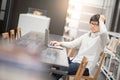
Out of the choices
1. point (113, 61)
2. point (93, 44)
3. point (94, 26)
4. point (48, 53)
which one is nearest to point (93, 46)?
point (93, 44)

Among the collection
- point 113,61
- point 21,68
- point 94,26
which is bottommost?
point 113,61

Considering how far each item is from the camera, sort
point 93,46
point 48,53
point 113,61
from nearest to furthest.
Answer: point 48,53 < point 93,46 < point 113,61

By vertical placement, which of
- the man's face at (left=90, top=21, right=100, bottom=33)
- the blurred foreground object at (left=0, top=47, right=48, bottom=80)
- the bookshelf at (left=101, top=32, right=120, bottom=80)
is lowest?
the bookshelf at (left=101, top=32, right=120, bottom=80)

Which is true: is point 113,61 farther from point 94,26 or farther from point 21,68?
point 21,68

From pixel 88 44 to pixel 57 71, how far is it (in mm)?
1343

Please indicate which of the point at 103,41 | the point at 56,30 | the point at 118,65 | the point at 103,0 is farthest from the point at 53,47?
the point at 103,0

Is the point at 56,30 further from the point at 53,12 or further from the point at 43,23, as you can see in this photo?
the point at 43,23

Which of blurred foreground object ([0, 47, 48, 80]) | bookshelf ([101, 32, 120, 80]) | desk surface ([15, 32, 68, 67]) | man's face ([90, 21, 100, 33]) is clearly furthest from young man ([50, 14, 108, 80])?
bookshelf ([101, 32, 120, 80])

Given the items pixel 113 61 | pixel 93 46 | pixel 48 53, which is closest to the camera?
pixel 48 53

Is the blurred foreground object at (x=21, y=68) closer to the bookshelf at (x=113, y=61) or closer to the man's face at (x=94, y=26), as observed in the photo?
the man's face at (x=94, y=26)

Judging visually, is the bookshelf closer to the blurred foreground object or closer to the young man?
the young man

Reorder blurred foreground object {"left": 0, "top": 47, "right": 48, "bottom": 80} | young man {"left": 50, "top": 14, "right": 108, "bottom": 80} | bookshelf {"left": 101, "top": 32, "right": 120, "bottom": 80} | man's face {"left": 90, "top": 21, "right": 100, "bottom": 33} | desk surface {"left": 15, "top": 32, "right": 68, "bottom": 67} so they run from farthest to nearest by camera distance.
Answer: bookshelf {"left": 101, "top": 32, "right": 120, "bottom": 80} < man's face {"left": 90, "top": 21, "right": 100, "bottom": 33} < young man {"left": 50, "top": 14, "right": 108, "bottom": 80} < desk surface {"left": 15, "top": 32, "right": 68, "bottom": 67} < blurred foreground object {"left": 0, "top": 47, "right": 48, "bottom": 80}

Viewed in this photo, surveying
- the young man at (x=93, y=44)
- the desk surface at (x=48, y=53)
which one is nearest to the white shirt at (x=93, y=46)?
the young man at (x=93, y=44)

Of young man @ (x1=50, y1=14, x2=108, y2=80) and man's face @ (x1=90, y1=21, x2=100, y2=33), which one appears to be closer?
young man @ (x1=50, y1=14, x2=108, y2=80)
